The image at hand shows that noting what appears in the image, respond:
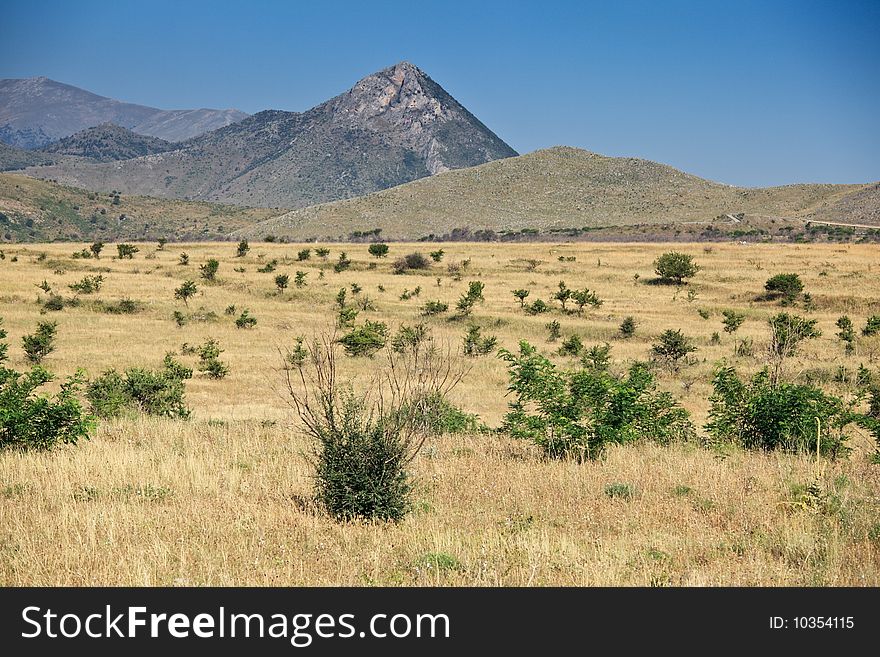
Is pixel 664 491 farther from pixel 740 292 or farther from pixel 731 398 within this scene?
pixel 740 292

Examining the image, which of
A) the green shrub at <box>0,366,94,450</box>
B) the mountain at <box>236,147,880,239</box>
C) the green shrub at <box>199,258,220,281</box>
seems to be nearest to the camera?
the green shrub at <box>0,366,94,450</box>

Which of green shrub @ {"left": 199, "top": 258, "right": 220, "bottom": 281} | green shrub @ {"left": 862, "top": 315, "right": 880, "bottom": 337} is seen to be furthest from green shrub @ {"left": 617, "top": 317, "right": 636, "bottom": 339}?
green shrub @ {"left": 199, "top": 258, "right": 220, "bottom": 281}

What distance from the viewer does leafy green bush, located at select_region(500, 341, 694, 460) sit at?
34.9 ft

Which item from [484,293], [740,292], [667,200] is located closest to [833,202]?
[667,200]

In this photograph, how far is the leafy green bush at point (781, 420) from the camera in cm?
1096

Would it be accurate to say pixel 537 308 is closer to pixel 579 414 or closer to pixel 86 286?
pixel 86 286

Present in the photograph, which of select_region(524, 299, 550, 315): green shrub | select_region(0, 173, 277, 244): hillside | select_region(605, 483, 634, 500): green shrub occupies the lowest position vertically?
select_region(605, 483, 634, 500): green shrub

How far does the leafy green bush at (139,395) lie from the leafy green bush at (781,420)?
1142 cm

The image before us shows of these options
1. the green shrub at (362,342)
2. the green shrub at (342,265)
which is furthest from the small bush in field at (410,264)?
the green shrub at (362,342)

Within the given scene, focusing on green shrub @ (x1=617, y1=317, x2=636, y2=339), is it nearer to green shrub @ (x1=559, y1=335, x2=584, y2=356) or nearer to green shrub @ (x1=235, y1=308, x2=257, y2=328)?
green shrub @ (x1=559, y1=335, x2=584, y2=356)

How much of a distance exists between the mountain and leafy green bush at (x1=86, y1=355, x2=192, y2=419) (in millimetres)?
88289

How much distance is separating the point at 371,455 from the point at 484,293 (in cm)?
3614

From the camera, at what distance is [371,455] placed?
7.51m

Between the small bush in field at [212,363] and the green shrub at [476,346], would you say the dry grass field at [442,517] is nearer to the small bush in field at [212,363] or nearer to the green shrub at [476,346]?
the small bush in field at [212,363]
